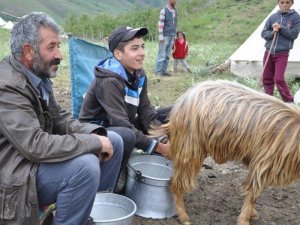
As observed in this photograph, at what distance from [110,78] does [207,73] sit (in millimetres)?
7379

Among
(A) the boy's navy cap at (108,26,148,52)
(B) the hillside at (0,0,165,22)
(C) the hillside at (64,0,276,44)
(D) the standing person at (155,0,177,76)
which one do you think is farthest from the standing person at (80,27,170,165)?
(B) the hillside at (0,0,165,22)

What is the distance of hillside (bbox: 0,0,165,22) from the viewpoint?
120500mm

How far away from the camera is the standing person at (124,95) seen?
11.0 ft

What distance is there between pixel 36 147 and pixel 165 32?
28.2 feet

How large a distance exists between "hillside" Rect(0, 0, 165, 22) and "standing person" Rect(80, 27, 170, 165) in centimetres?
10527

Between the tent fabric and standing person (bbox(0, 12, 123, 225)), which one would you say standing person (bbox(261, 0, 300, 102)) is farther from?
standing person (bbox(0, 12, 123, 225))

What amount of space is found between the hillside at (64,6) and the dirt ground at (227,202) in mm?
104951

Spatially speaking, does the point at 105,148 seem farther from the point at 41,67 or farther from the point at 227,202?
the point at 227,202

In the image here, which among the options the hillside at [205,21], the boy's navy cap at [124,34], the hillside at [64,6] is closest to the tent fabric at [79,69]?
the boy's navy cap at [124,34]

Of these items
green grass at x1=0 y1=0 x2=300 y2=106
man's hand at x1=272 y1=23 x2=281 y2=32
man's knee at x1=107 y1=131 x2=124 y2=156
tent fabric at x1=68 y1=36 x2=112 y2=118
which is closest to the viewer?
man's knee at x1=107 y1=131 x2=124 y2=156

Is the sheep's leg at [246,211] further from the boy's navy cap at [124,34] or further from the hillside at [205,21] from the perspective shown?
the hillside at [205,21]

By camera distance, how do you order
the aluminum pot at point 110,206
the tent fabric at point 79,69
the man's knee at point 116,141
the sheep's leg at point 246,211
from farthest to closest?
the tent fabric at point 79,69
the sheep's leg at point 246,211
the aluminum pot at point 110,206
the man's knee at point 116,141

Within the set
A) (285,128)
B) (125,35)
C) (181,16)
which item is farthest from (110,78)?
(181,16)

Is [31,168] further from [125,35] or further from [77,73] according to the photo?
[77,73]
